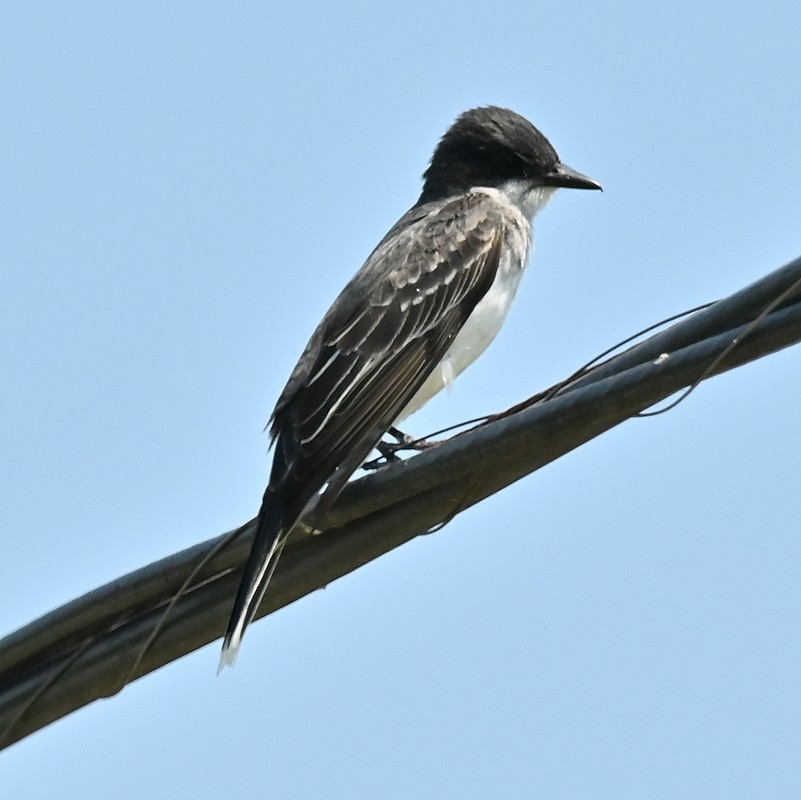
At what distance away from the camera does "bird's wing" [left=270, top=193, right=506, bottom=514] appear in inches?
249

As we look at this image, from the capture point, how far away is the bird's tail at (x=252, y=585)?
5.14 meters

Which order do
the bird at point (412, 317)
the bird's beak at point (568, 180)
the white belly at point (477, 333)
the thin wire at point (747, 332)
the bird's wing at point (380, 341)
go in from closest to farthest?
the thin wire at point (747, 332) → the bird at point (412, 317) → the bird's wing at point (380, 341) → the white belly at point (477, 333) → the bird's beak at point (568, 180)

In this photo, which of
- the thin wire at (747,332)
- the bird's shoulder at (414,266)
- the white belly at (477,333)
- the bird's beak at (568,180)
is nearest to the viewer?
the thin wire at (747,332)

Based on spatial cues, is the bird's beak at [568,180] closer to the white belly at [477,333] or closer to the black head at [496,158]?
the black head at [496,158]

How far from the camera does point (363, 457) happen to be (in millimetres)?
6246

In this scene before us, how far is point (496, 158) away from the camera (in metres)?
9.33

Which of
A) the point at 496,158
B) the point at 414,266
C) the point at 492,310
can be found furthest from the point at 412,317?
the point at 496,158

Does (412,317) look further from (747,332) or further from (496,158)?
(747,332)

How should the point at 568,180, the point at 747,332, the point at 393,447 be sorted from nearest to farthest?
1. the point at 747,332
2. the point at 393,447
3. the point at 568,180

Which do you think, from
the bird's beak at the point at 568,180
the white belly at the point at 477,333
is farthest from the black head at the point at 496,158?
the white belly at the point at 477,333

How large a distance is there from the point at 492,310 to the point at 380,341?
0.95 m

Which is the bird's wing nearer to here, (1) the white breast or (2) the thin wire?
(1) the white breast

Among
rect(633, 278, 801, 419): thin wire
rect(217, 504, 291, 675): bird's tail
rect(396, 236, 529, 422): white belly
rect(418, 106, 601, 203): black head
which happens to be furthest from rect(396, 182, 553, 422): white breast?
rect(633, 278, 801, 419): thin wire

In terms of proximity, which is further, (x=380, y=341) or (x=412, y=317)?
(x=412, y=317)
